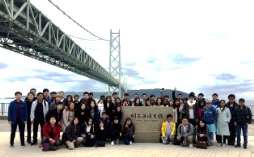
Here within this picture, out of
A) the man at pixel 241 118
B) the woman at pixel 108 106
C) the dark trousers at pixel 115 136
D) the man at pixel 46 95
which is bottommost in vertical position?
the dark trousers at pixel 115 136

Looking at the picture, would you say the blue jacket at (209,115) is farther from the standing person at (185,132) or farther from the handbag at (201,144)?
the handbag at (201,144)

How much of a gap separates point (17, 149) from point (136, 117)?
3162mm

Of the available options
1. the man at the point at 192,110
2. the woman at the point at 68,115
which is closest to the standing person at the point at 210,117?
the man at the point at 192,110

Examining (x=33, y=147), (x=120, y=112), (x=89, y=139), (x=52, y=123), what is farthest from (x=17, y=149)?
(x=120, y=112)

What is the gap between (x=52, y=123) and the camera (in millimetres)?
7027

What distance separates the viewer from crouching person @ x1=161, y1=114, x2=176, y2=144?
312 inches

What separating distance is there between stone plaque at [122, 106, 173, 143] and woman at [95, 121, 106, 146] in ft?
2.88

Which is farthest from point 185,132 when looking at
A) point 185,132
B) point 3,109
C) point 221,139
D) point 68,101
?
point 3,109

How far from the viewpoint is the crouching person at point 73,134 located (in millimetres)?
7180

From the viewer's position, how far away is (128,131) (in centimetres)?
795

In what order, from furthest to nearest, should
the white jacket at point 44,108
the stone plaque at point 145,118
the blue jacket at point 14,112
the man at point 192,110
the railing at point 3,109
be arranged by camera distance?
the railing at point 3,109 < the stone plaque at point 145,118 < the man at point 192,110 < the white jacket at point 44,108 < the blue jacket at point 14,112

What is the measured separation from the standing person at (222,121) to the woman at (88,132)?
323cm

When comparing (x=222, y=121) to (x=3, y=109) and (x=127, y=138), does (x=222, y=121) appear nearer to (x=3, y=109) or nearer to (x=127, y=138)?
(x=127, y=138)

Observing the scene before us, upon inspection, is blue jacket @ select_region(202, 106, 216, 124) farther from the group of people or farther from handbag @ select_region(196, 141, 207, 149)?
handbag @ select_region(196, 141, 207, 149)
